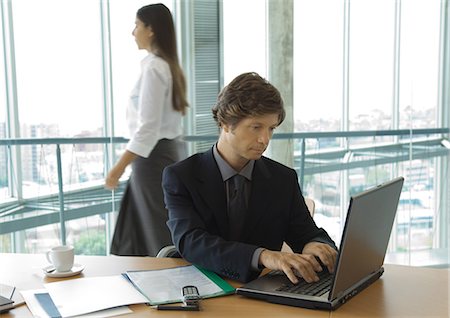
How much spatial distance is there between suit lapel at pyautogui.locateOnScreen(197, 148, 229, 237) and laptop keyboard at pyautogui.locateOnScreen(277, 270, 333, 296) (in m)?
0.40

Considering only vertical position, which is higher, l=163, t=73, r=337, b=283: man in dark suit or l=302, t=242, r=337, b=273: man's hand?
l=163, t=73, r=337, b=283: man in dark suit

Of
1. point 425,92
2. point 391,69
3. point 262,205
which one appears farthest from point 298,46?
point 262,205

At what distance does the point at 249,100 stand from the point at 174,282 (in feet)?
1.99

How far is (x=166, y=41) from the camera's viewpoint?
3.12 metres

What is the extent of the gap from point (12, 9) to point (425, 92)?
7.79ft

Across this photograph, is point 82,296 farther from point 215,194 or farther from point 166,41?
point 166,41

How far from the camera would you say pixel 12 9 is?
12.1 ft

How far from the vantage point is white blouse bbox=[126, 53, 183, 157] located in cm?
303

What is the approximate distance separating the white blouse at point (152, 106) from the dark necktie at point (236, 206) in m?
0.99

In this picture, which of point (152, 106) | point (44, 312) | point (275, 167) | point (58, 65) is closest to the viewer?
point (44, 312)

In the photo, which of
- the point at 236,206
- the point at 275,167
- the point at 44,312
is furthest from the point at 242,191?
the point at 44,312

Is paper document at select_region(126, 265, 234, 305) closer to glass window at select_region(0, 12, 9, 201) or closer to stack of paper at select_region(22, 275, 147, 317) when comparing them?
stack of paper at select_region(22, 275, 147, 317)

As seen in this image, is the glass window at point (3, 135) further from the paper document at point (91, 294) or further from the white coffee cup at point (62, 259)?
the paper document at point (91, 294)

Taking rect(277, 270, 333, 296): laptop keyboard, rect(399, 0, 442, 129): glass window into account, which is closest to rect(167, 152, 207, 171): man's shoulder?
rect(277, 270, 333, 296): laptop keyboard
